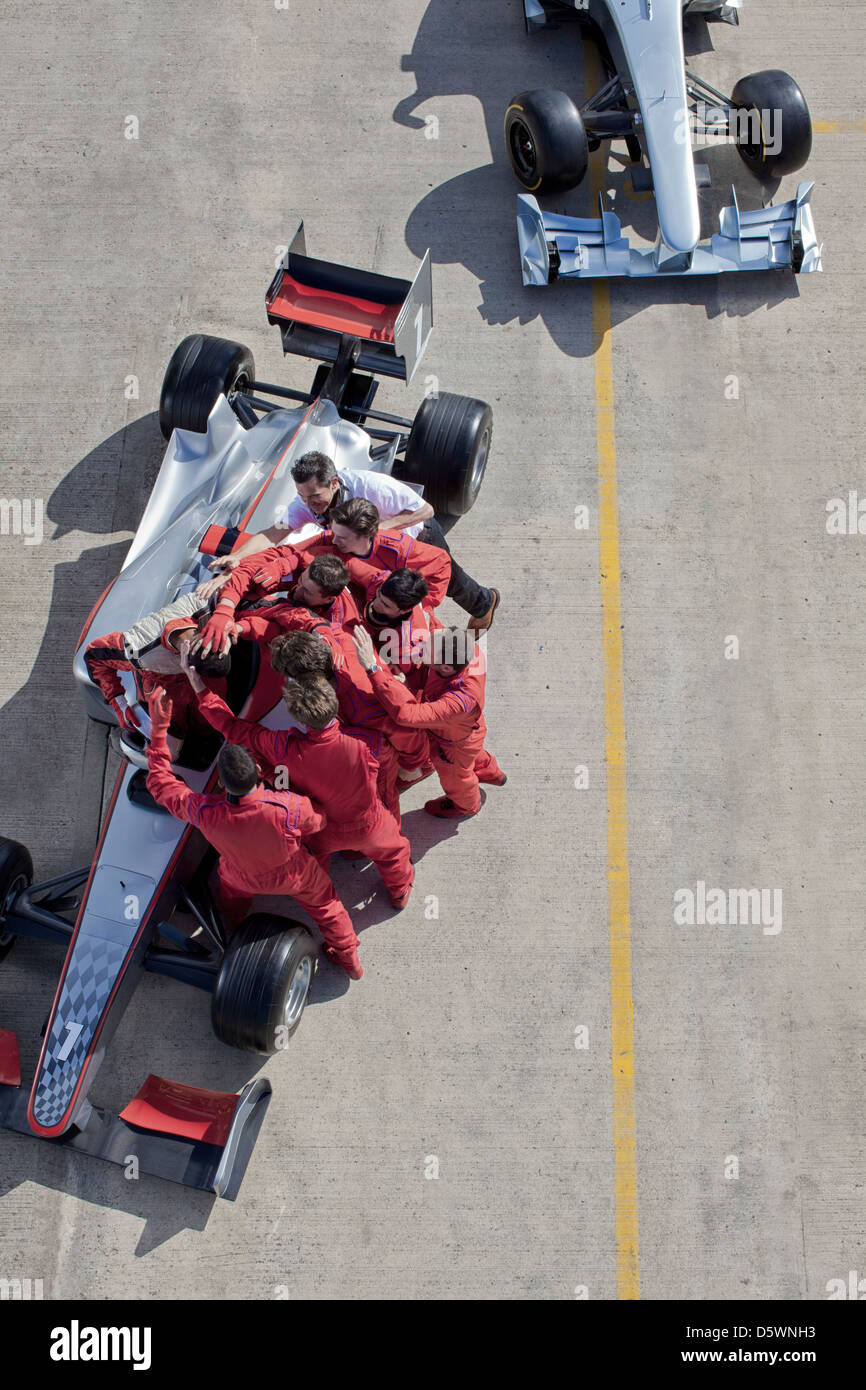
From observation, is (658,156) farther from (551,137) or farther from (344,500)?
(344,500)

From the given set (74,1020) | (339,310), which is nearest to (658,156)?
(339,310)

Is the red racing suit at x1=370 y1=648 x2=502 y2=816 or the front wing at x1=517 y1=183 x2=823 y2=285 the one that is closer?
the red racing suit at x1=370 y1=648 x2=502 y2=816

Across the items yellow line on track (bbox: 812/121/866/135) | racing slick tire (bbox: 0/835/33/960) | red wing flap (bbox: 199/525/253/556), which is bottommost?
racing slick tire (bbox: 0/835/33/960)

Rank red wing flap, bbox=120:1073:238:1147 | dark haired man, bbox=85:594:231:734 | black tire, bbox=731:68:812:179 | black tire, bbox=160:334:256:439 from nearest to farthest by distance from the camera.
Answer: dark haired man, bbox=85:594:231:734
red wing flap, bbox=120:1073:238:1147
black tire, bbox=160:334:256:439
black tire, bbox=731:68:812:179

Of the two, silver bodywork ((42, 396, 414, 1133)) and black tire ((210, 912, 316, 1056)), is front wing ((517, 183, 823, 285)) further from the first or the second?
black tire ((210, 912, 316, 1056))

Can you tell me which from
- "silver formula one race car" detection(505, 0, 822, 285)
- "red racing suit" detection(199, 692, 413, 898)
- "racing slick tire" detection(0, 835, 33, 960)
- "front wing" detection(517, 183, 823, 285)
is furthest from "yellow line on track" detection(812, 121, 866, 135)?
"racing slick tire" detection(0, 835, 33, 960)

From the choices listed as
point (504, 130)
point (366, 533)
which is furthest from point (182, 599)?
point (504, 130)

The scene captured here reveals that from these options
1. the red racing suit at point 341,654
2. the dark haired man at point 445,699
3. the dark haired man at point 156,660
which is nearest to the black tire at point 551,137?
the dark haired man at point 445,699

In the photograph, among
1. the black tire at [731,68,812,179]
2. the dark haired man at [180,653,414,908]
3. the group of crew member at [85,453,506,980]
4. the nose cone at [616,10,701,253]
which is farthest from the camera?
the black tire at [731,68,812,179]
